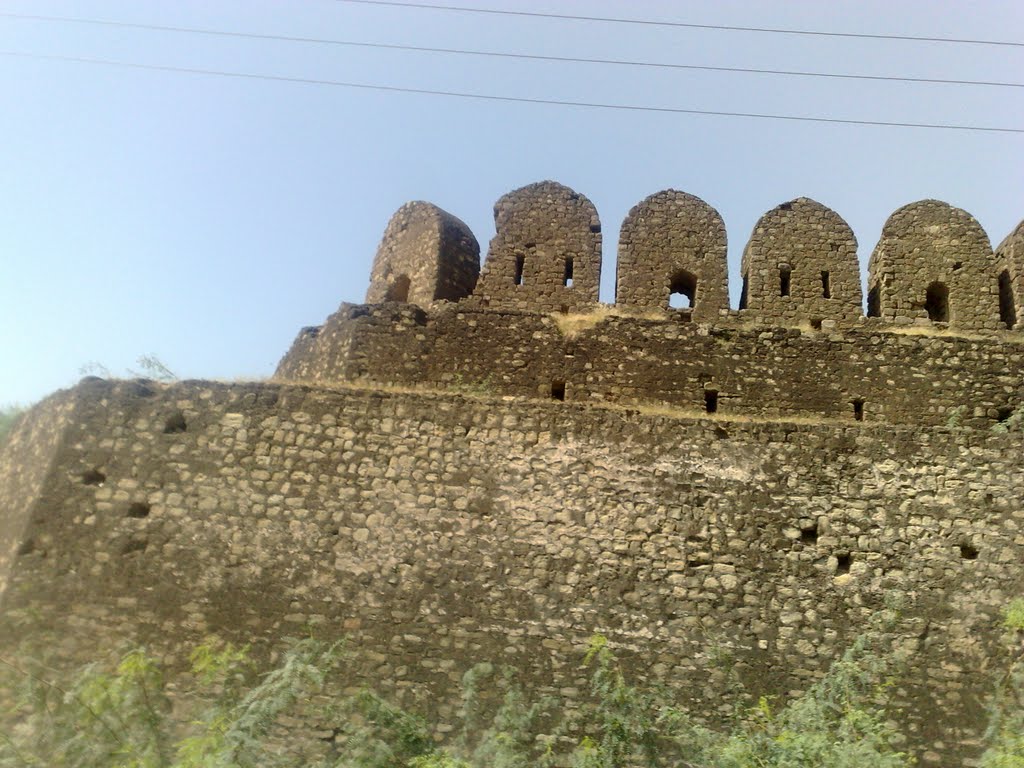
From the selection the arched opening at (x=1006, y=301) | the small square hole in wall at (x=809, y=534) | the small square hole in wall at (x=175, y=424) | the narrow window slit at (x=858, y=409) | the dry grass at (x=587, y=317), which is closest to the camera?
the small square hole in wall at (x=809, y=534)

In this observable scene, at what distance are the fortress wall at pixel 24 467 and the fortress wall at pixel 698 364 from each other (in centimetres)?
356

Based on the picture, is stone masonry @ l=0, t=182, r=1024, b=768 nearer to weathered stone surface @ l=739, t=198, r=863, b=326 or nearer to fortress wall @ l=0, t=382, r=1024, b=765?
fortress wall @ l=0, t=382, r=1024, b=765

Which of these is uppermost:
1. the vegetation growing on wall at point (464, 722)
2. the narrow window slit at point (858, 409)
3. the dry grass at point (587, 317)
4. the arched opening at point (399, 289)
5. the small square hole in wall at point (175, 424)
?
the arched opening at point (399, 289)

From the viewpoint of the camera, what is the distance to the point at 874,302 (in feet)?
45.9

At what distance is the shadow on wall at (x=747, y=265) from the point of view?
534 inches

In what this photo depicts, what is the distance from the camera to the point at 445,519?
31.8 ft

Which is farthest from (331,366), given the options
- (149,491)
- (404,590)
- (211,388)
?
(404,590)

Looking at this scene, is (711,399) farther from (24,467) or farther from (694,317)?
(24,467)

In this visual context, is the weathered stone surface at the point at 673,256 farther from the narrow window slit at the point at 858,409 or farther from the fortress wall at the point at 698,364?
the narrow window slit at the point at 858,409

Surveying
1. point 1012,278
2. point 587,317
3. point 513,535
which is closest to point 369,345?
point 587,317

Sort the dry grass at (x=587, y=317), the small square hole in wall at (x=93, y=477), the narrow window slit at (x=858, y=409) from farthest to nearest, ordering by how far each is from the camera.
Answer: the dry grass at (x=587, y=317) → the narrow window slit at (x=858, y=409) → the small square hole in wall at (x=93, y=477)

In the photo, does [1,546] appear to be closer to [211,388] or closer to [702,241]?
[211,388]

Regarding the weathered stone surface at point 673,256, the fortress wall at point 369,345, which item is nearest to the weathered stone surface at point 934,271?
the weathered stone surface at point 673,256

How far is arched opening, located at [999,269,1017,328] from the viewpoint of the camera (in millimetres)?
13516
